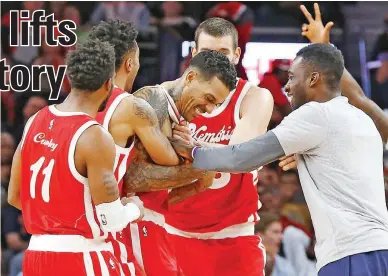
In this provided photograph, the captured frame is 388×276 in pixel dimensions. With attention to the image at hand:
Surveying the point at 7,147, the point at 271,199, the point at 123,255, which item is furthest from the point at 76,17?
the point at 123,255

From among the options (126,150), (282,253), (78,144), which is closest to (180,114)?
(126,150)

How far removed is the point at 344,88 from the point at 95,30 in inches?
73.1

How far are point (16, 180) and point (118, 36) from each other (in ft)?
3.40

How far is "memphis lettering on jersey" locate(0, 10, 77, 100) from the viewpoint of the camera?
28.8 ft

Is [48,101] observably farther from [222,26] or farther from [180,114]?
[180,114]

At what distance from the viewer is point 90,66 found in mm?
3742

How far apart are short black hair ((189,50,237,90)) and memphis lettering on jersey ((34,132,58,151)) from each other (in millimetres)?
1075

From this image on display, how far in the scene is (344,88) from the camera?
17.5ft

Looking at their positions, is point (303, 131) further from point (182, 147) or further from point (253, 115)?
point (253, 115)

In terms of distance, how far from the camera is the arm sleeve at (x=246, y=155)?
12.4 feet

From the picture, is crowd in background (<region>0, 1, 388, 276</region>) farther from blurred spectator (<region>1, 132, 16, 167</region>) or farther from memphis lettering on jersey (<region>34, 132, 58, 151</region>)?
memphis lettering on jersey (<region>34, 132, 58, 151</region>)

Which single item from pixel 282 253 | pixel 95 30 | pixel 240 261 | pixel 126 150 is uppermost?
pixel 95 30

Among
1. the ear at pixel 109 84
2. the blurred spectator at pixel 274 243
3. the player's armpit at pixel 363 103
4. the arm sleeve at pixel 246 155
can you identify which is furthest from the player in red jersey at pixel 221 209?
the blurred spectator at pixel 274 243

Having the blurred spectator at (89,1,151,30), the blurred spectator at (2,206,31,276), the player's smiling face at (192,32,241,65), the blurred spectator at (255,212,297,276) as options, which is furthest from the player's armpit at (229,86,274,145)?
the blurred spectator at (2,206,31,276)
